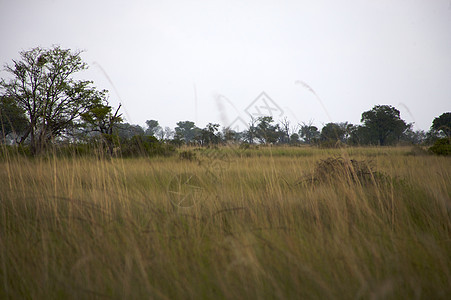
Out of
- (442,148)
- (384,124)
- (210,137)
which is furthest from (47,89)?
(384,124)

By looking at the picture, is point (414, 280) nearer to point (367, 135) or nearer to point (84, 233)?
point (84, 233)

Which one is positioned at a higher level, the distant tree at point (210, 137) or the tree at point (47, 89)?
the tree at point (47, 89)

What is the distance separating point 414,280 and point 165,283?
1242 mm

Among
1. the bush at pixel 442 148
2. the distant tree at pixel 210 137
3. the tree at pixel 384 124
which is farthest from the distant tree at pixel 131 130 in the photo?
the tree at pixel 384 124

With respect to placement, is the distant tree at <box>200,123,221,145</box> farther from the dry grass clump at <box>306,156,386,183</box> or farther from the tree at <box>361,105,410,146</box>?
the tree at <box>361,105,410,146</box>

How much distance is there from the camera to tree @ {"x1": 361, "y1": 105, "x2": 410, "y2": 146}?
30755 millimetres

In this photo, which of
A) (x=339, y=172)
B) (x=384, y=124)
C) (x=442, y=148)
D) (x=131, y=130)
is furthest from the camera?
(x=384, y=124)

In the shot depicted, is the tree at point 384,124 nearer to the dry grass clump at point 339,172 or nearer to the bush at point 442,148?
the bush at point 442,148

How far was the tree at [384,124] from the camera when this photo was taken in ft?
101

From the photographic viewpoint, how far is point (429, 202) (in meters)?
2.59

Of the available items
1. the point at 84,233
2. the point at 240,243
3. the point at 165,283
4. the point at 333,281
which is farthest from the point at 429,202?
the point at 84,233

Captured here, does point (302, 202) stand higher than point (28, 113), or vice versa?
point (28, 113)

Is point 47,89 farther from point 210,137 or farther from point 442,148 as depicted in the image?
point 442,148

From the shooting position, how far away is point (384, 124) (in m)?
31.3
